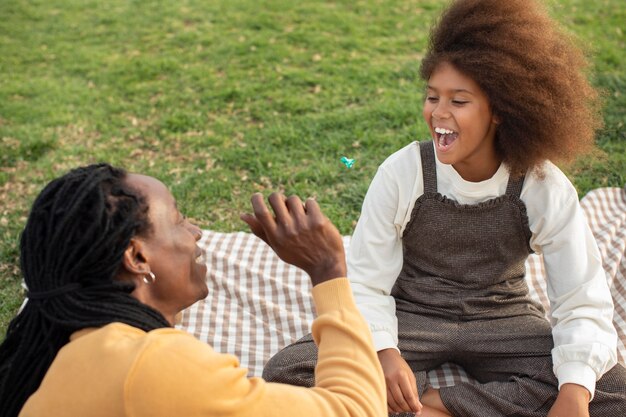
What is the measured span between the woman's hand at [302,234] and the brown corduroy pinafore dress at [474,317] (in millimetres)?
997

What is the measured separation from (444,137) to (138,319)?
160 cm

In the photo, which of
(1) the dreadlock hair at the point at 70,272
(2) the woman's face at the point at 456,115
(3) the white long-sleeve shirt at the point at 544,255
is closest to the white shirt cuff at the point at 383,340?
(3) the white long-sleeve shirt at the point at 544,255

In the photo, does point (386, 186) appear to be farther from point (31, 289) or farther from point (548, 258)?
point (31, 289)

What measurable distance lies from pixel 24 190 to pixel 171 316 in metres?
3.70

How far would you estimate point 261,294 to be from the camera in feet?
13.9

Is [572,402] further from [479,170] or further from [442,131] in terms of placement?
[442,131]

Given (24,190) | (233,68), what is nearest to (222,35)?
(233,68)

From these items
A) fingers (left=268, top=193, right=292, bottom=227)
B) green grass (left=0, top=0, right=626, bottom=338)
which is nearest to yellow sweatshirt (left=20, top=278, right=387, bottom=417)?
fingers (left=268, top=193, right=292, bottom=227)

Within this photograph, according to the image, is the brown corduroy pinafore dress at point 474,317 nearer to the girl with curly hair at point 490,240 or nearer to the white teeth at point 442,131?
the girl with curly hair at point 490,240

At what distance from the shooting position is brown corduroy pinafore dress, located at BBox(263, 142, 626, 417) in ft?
9.98

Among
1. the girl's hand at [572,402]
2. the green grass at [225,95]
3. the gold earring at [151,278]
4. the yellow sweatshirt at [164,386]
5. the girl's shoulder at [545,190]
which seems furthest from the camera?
the green grass at [225,95]

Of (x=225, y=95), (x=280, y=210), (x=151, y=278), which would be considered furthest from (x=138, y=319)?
(x=225, y=95)

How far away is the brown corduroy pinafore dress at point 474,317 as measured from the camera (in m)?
3.04

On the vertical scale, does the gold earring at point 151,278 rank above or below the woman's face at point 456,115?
below
